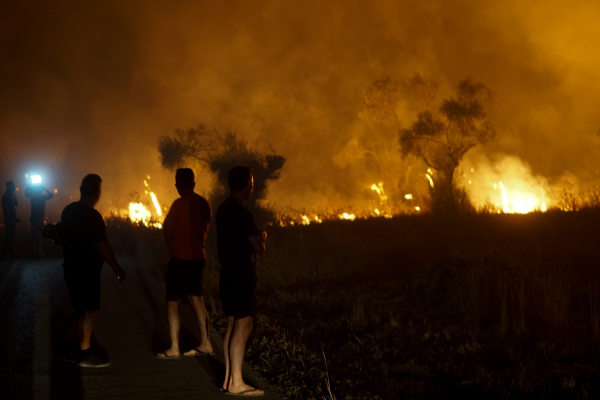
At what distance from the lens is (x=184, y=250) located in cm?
682

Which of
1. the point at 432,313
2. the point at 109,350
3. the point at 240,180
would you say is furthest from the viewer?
the point at 432,313

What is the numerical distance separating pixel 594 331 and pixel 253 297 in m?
4.68

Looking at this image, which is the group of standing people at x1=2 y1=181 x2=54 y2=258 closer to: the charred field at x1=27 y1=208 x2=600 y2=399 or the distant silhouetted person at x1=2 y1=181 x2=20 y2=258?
the distant silhouetted person at x1=2 y1=181 x2=20 y2=258

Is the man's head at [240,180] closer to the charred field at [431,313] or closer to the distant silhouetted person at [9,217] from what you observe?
the charred field at [431,313]

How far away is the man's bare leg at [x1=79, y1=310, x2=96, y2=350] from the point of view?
263 inches

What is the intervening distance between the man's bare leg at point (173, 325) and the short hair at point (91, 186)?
132cm

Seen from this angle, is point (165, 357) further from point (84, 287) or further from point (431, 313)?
point (431, 313)

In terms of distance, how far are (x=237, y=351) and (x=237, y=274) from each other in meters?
0.63

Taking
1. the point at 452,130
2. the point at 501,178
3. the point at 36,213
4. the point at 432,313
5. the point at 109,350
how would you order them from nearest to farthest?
the point at 109,350 → the point at 432,313 → the point at 36,213 → the point at 452,130 → the point at 501,178

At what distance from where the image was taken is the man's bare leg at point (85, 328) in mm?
6676

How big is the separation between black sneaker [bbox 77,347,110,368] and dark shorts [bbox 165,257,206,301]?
86 cm

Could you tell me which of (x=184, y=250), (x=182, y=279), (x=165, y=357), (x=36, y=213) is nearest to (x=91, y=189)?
(x=184, y=250)

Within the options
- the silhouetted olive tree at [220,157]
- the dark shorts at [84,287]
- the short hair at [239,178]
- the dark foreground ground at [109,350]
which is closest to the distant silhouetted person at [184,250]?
the dark foreground ground at [109,350]

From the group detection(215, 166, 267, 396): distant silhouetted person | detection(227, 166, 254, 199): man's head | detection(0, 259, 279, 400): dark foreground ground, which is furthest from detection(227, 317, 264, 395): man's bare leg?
detection(227, 166, 254, 199): man's head
